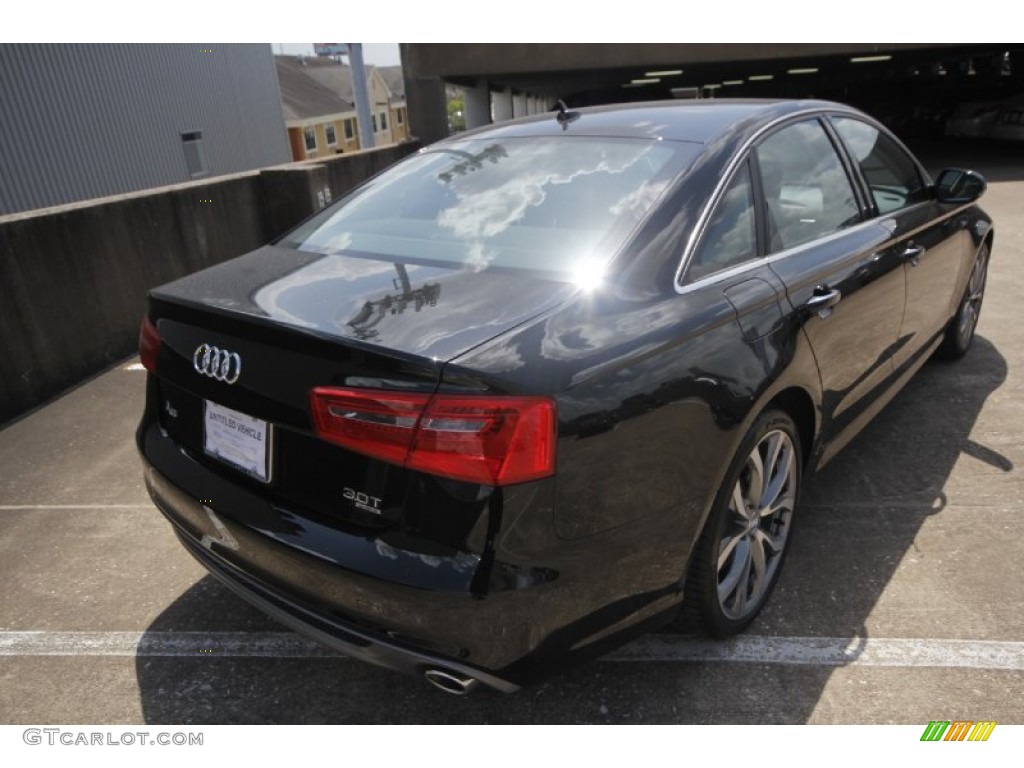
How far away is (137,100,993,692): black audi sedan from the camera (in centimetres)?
169

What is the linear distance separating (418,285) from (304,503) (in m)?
0.66

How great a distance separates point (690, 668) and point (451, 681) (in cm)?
91

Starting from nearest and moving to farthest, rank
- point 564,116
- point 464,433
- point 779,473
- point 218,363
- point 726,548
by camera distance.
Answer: point 464,433, point 218,363, point 726,548, point 779,473, point 564,116

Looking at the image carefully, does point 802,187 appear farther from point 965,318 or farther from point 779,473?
point 965,318

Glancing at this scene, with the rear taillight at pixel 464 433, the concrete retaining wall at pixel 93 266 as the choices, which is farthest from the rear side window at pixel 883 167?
the concrete retaining wall at pixel 93 266

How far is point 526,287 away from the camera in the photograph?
1987 mm

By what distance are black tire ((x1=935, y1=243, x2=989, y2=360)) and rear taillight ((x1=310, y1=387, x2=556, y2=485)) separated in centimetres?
365

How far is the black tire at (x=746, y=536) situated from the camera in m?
2.17

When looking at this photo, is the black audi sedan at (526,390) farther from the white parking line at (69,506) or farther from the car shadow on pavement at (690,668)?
the white parking line at (69,506)

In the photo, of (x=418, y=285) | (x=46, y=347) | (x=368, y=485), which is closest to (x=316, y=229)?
(x=418, y=285)

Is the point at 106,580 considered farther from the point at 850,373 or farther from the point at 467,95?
the point at 467,95

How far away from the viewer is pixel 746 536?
2404 mm

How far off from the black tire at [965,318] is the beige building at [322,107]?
127 feet

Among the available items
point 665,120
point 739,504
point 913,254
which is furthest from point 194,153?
point 739,504
